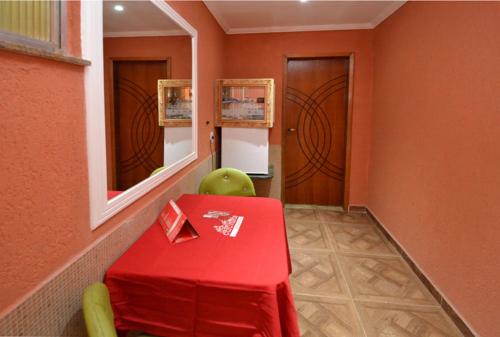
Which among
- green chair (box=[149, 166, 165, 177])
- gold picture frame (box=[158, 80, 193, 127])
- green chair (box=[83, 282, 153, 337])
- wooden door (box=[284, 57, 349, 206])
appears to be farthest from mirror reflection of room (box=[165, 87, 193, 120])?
wooden door (box=[284, 57, 349, 206])

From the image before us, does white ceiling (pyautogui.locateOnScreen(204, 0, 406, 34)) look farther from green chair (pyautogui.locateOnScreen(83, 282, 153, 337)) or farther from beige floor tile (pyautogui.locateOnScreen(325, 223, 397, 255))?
green chair (pyautogui.locateOnScreen(83, 282, 153, 337))

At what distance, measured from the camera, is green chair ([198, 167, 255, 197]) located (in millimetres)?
2537

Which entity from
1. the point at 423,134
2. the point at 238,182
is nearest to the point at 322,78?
the point at 423,134

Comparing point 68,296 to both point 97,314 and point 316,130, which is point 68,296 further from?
point 316,130

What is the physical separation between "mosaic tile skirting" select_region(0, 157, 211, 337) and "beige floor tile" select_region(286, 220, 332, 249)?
199 cm

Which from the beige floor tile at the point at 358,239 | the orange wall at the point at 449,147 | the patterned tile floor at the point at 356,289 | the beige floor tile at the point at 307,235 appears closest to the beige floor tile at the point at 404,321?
the patterned tile floor at the point at 356,289

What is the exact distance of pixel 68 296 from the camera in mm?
1086

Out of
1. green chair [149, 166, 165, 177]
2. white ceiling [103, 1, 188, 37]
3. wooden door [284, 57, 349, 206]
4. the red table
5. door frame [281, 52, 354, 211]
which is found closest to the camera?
the red table

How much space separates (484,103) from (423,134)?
77 centimetres

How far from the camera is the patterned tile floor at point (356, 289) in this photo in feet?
6.54

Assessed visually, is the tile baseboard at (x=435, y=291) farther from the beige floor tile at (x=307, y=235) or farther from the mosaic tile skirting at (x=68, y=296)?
the mosaic tile skirting at (x=68, y=296)

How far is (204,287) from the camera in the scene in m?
1.18

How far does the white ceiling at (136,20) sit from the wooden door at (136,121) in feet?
0.51

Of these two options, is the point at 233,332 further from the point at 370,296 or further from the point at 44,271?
the point at 370,296
